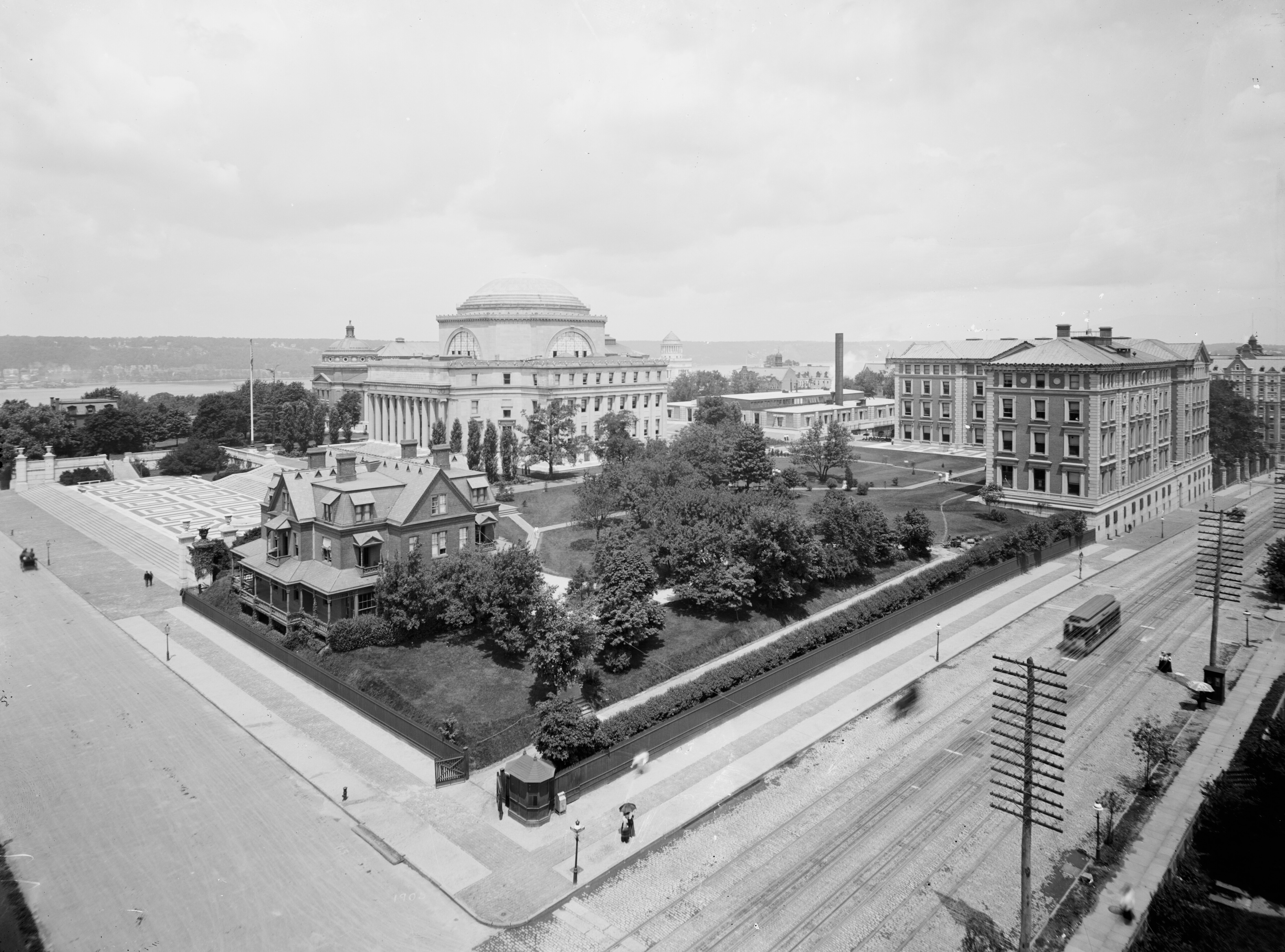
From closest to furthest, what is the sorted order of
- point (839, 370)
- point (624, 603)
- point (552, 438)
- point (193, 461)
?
point (624, 603), point (552, 438), point (193, 461), point (839, 370)

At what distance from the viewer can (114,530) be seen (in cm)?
6481

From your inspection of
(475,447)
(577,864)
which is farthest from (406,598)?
(475,447)

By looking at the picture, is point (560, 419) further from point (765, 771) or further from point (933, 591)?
point (765, 771)

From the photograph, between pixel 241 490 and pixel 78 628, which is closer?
pixel 78 628

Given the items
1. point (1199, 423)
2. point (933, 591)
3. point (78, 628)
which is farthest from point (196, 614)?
point (1199, 423)

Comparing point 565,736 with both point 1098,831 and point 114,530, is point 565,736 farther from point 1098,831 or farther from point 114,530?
point 114,530

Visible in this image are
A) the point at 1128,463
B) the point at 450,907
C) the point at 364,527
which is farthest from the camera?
the point at 1128,463

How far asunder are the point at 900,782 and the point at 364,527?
28.1 m

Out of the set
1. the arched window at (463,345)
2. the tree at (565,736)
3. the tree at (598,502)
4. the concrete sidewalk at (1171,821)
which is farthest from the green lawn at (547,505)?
the concrete sidewalk at (1171,821)

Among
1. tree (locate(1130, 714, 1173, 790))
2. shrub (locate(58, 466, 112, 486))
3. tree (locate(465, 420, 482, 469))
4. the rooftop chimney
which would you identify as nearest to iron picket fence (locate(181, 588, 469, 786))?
the rooftop chimney

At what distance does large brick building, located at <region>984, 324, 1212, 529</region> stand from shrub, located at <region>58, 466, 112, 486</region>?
8692 cm

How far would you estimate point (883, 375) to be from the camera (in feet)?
591

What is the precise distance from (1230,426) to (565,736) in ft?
300

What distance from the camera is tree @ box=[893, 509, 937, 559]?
175 feet
